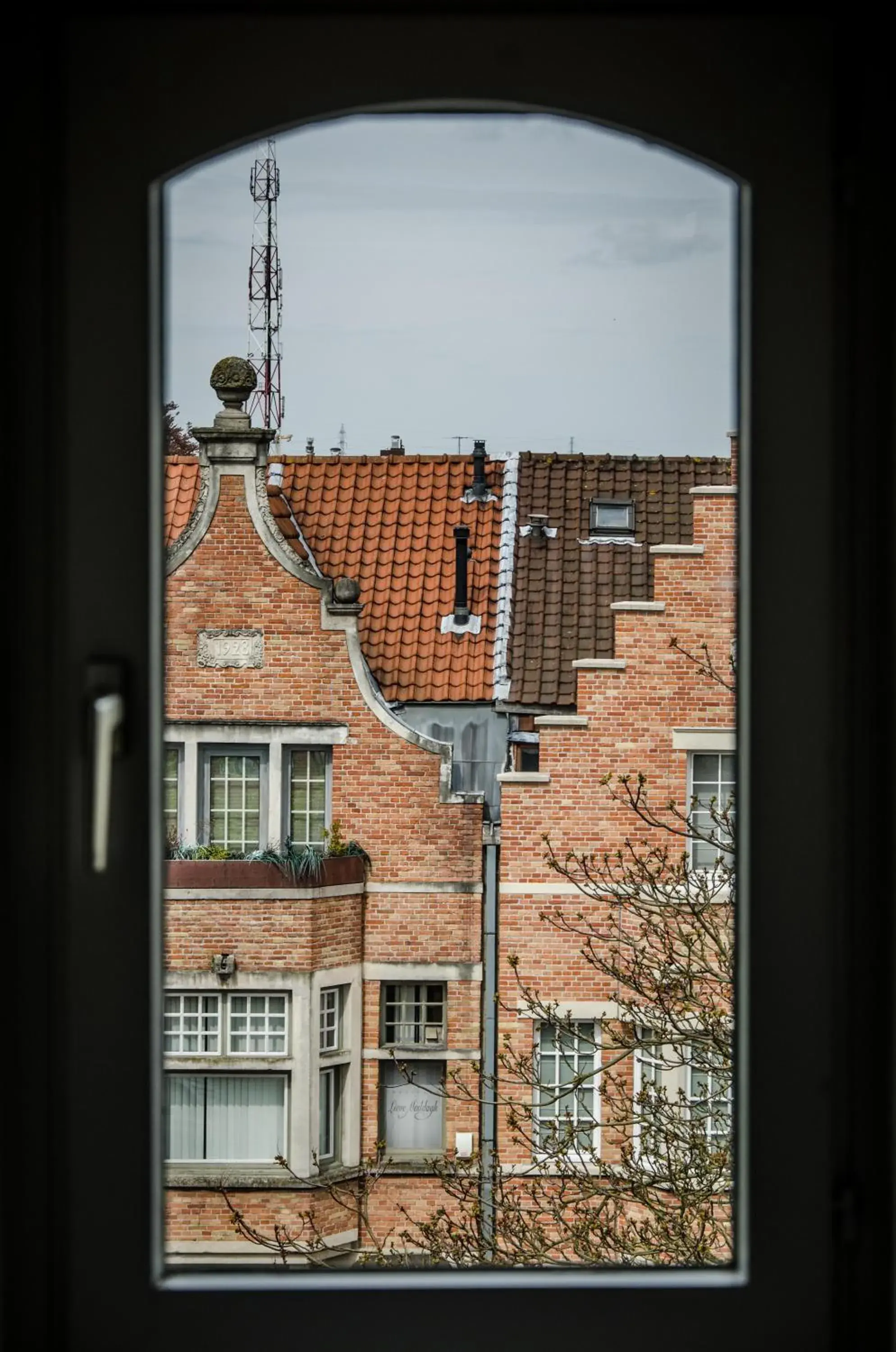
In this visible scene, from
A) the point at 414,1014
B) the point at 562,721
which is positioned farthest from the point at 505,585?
the point at 414,1014

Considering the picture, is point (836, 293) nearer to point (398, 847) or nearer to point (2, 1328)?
point (2, 1328)

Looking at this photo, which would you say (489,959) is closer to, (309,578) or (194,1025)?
(194,1025)

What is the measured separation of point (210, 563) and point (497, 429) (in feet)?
8.82

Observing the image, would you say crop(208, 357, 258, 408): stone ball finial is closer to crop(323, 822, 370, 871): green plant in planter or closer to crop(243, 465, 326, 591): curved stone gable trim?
crop(243, 465, 326, 591): curved stone gable trim

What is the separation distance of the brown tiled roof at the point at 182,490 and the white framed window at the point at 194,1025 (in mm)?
3754

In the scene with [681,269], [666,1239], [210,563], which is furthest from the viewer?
[681,269]

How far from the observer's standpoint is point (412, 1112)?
12727 mm

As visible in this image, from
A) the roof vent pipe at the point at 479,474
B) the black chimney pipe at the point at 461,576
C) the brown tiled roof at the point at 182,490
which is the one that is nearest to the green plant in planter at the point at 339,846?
the black chimney pipe at the point at 461,576

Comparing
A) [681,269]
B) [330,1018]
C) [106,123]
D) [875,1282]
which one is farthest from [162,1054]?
[681,269]

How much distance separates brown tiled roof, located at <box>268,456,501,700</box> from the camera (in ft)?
38.1

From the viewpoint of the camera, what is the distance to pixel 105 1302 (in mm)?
785

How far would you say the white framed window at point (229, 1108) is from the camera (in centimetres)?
1235

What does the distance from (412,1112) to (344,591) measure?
4559 mm

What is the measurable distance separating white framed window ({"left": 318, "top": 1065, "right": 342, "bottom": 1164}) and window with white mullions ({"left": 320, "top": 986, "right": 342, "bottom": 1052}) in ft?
0.66
